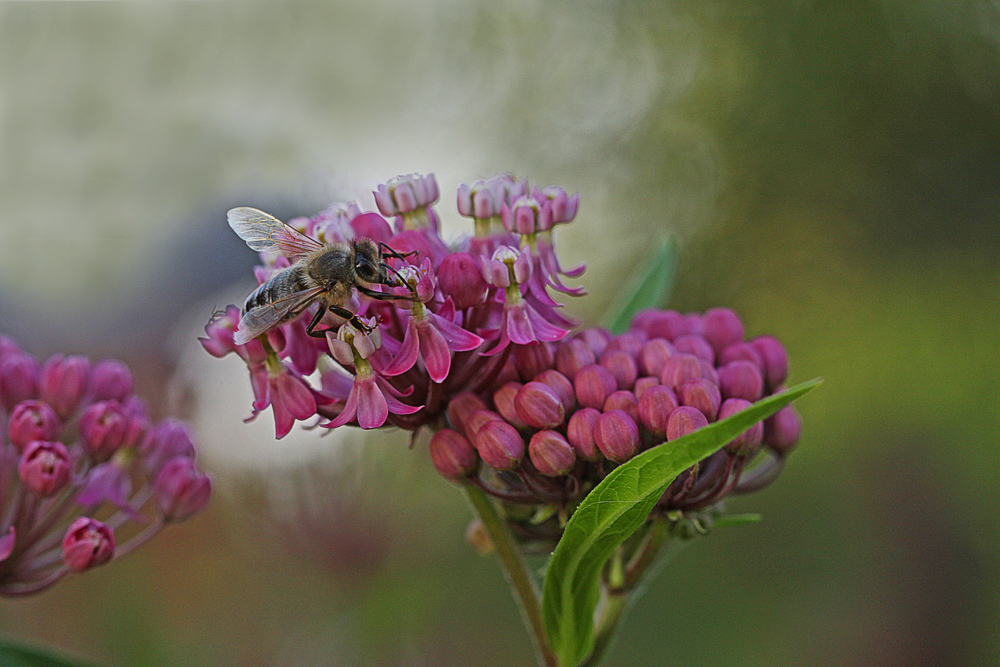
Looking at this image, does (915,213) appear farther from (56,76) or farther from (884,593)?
(56,76)

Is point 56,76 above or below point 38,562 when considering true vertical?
above

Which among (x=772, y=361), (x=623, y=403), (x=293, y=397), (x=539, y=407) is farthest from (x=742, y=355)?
(x=293, y=397)

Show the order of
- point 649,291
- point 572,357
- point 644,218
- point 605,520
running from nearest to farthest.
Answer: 1. point 605,520
2. point 572,357
3. point 649,291
4. point 644,218

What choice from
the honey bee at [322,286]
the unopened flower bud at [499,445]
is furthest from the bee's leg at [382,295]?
the unopened flower bud at [499,445]

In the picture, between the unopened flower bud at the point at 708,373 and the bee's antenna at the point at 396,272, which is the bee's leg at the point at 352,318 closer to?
the bee's antenna at the point at 396,272

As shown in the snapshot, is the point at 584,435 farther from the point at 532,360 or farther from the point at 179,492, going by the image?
the point at 179,492

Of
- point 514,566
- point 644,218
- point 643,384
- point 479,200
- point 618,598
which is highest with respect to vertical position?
Result: point 479,200

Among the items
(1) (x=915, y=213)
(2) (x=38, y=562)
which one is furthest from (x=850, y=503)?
(2) (x=38, y=562)

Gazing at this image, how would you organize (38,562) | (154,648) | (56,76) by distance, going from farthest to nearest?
1. (56,76)
2. (154,648)
3. (38,562)
